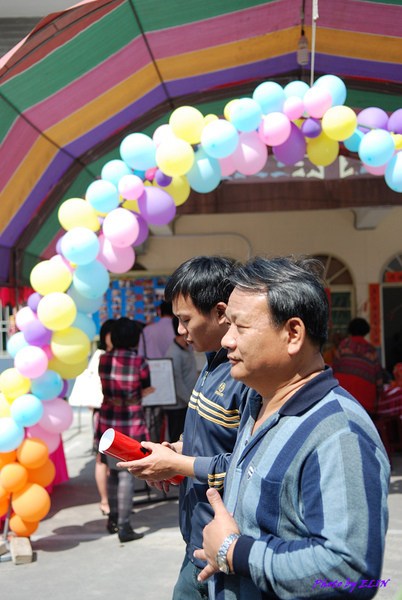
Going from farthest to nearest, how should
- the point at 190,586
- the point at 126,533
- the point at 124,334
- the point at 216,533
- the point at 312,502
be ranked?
the point at 124,334 < the point at 126,533 < the point at 190,586 < the point at 216,533 < the point at 312,502

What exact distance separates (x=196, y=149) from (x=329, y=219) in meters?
6.29

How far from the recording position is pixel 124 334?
4.43 meters

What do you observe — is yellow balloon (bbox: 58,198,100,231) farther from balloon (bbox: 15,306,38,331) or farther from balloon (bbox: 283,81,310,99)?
balloon (bbox: 283,81,310,99)

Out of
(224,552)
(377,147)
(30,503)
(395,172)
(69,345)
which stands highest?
(377,147)

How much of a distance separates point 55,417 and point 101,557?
1003 millimetres

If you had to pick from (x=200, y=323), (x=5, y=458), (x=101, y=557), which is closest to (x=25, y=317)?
(x=5, y=458)

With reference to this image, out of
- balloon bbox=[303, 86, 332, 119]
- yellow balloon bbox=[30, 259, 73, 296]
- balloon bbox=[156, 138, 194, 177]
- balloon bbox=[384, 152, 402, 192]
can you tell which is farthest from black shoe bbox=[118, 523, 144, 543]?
balloon bbox=[303, 86, 332, 119]

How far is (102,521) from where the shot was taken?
15.9 ft

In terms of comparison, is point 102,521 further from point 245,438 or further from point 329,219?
point 329,219

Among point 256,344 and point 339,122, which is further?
point 339,122

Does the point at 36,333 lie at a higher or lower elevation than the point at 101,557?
higher

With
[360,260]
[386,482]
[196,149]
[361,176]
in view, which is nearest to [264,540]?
[386,482]

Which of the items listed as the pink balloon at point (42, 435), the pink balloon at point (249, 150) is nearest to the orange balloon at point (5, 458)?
the pink balloon at point (42, 435)

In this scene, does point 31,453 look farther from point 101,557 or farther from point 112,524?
point 112,524
